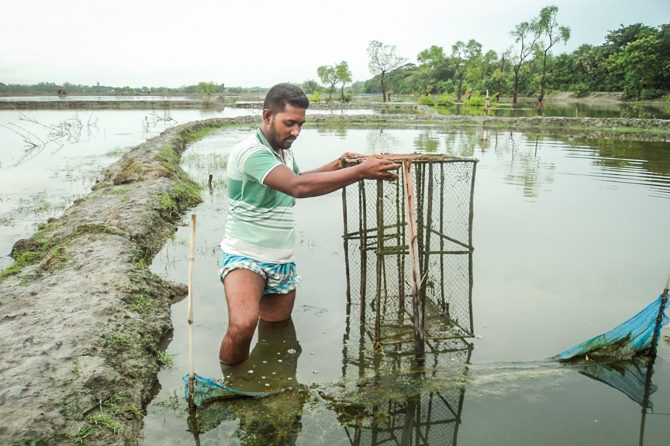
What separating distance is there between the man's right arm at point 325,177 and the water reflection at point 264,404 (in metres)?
1.32

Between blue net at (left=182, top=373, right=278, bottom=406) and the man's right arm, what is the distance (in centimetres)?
123

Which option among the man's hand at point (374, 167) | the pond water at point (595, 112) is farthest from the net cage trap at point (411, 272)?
the pond water at point (595, 112)

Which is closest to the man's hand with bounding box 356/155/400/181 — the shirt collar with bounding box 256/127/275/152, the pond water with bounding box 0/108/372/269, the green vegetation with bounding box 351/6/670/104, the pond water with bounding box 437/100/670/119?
the shirt collar with bounding box 256/127/275/152

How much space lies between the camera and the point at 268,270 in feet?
10.5

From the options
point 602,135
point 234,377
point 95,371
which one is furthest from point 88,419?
point 602,135

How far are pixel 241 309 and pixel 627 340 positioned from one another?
111 inches

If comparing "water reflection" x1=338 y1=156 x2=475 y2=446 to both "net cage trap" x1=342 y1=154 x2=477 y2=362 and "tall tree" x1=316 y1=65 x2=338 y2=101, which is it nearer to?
"net cage trap" x1=342 y1=154 x2=477 y2=362

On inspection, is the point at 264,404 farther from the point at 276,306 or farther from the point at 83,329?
the point at 83,329

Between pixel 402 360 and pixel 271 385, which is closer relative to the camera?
pixel 271 385

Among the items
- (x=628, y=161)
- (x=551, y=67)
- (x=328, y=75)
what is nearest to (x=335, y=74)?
(x=328, y=75)

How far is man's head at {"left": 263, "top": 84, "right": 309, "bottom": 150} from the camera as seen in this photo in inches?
113

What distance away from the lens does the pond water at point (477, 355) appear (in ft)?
9.10

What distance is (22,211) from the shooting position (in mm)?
8352

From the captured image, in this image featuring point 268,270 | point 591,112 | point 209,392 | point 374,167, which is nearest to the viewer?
point 374,167
